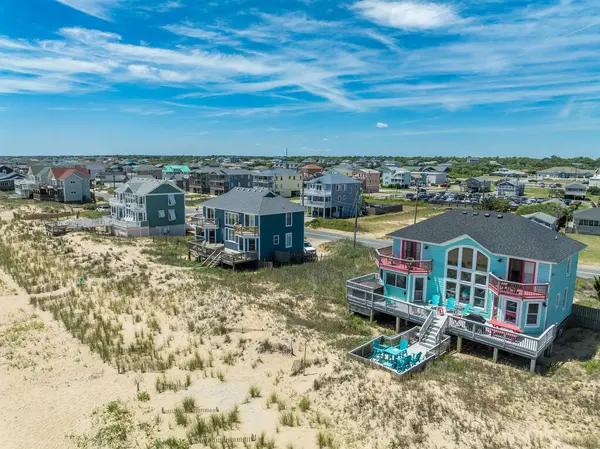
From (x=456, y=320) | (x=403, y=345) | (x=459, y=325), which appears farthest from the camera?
(x=456, y=320)

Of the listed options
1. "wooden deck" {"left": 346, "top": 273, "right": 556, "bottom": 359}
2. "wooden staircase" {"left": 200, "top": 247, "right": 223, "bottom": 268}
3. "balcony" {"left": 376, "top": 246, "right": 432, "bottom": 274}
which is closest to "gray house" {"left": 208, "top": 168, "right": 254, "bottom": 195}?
"wooden staircase" {"left": 200, "top": 247, "right": 223, "bottom": 268}

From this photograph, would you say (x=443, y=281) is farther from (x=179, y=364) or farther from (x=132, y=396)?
(x=132, y=396)

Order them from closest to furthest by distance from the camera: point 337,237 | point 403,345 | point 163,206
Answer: point 403,345 < point 163,206 < point 337,237

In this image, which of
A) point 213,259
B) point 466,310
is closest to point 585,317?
point 466,310

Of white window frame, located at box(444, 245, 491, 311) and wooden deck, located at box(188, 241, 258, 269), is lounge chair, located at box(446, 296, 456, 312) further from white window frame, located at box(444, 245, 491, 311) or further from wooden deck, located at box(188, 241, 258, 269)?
wooden deck, located at box(188, 241, 258, 269)

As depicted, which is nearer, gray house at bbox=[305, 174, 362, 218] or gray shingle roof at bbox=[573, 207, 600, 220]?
gray shingle roof at bbox=[573, 207, 600, 220]

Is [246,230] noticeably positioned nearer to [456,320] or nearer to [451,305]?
[451,305]

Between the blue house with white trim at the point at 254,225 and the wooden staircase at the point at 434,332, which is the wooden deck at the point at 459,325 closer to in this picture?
the wooden staircase at the point at 434,332

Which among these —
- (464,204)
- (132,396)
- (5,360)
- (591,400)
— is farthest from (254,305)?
(464,204)
